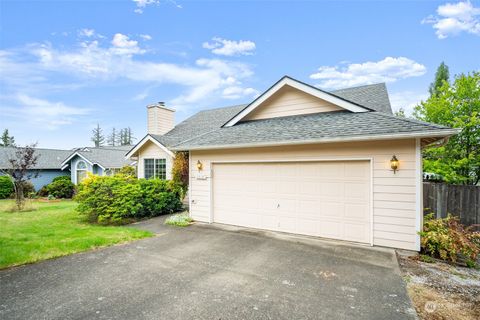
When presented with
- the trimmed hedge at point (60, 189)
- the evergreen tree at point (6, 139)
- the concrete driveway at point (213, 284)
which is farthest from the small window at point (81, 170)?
the evergreen tree at point (6, 139)

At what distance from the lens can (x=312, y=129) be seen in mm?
6762

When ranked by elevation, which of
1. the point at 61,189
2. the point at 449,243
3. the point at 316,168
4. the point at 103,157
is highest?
the point at 103,157

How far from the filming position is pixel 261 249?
5746mm

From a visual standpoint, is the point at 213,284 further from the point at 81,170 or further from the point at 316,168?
the point at 81,170

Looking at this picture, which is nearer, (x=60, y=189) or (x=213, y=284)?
(x=213, y=284)

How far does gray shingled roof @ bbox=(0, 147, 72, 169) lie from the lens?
21.3m

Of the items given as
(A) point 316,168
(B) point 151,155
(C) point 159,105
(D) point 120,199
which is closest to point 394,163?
(A) point 316,168

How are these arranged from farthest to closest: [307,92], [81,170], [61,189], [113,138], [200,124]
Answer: [113,138], [81,170], [61,189], [200,124], [307,92]

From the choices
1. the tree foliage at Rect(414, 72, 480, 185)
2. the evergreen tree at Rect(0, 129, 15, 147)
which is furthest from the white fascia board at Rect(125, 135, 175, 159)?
the evergreen tree at Rect(0, 129, 15, 147)

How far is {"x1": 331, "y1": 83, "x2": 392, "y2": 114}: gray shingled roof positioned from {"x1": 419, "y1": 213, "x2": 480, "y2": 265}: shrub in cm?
461

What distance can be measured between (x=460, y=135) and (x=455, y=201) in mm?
5190

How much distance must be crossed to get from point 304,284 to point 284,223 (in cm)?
308

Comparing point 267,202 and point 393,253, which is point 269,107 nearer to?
point 267,202

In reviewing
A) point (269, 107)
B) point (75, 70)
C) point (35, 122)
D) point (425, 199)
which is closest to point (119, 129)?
point (35, 122)
